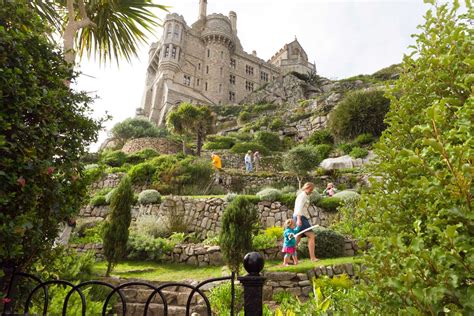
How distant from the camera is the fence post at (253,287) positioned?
5.55 feet

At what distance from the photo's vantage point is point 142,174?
629 inches

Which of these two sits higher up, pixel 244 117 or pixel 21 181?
pixel 244 117

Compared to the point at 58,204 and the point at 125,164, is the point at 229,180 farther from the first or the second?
the point at 58,204

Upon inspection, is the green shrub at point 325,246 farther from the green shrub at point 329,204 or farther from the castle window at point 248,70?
the castle window at point 248,70

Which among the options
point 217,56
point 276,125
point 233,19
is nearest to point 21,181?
point 276,125

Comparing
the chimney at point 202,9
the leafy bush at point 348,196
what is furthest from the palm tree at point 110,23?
the chimney at point 202,9

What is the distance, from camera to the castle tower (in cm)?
5122

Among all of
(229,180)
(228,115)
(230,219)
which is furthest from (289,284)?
(228,115)

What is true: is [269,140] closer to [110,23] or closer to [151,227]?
[151,227]

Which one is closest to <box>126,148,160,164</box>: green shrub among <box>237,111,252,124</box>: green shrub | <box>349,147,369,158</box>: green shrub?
<box>349,147,369,158</box>: green shrub

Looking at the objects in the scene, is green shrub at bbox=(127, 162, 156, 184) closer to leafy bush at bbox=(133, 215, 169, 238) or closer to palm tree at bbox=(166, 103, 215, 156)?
leafy bush at bbox=(133, 215, 169, 238)

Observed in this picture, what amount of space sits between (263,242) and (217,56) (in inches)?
1880

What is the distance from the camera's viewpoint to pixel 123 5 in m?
5.47

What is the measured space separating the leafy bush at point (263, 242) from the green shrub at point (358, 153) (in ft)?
39.2
